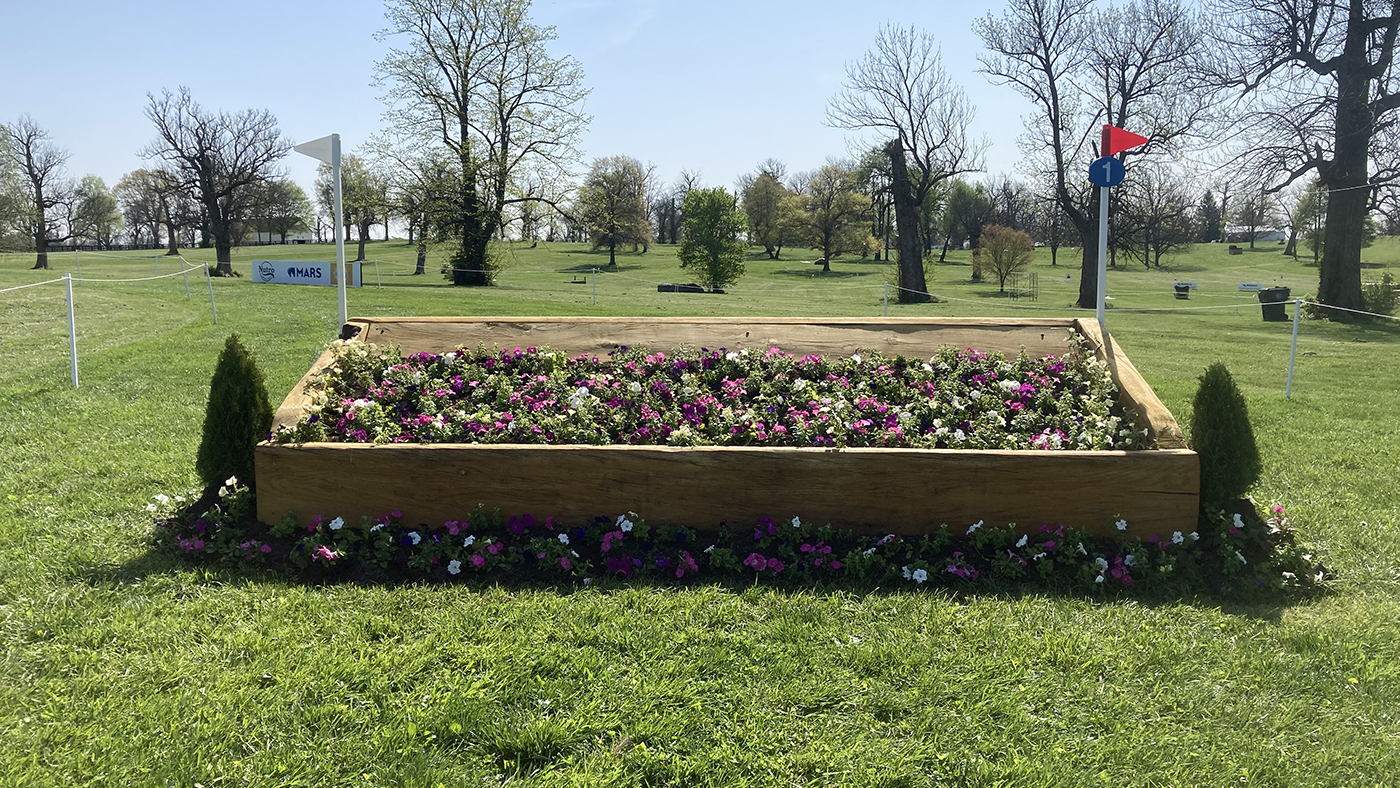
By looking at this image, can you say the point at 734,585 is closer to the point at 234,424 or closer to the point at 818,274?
the point at 234,424

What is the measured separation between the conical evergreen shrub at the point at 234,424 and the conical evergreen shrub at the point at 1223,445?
437 centimetres

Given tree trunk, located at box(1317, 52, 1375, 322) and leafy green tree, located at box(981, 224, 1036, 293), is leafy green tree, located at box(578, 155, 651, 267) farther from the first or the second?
tree trunk, located at box(1317, 52, 1375, 322)

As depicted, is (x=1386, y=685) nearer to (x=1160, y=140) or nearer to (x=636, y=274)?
(x=1160, y=140)

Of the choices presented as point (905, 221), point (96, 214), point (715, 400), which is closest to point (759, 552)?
point (715, 400)

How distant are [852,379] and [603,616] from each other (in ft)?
7.09

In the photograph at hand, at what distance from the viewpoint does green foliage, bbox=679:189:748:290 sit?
1476 inches

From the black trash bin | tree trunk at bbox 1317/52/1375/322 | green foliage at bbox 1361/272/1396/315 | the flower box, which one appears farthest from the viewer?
the black trash bin

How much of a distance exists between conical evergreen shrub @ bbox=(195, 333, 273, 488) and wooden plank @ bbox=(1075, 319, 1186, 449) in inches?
162

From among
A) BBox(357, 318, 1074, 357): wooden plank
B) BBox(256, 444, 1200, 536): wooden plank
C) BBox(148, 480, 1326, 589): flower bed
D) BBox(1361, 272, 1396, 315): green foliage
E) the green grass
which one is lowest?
the green grass

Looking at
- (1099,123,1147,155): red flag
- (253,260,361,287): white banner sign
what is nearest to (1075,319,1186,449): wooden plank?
(1099,123,1147,155): red flag

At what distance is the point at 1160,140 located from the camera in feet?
78.0

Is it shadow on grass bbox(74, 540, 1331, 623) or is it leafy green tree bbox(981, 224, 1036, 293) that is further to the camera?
leafy green tree bbox(981, 224, 1036, 293)

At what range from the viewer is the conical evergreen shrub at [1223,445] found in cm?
365

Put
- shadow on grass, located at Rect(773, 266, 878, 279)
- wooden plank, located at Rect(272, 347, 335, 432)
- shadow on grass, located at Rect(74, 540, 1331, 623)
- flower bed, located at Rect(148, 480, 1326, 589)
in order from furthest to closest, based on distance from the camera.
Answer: shadow on grass, located at Rect(773, 266, 878, 279) → wooden plank, located at Rect(272, 347, 335, 432) → flower bed, located at Rect(148, 480, 1326, 589) → shadow on grass, located at Rect(74, 540, 1331, 623)
